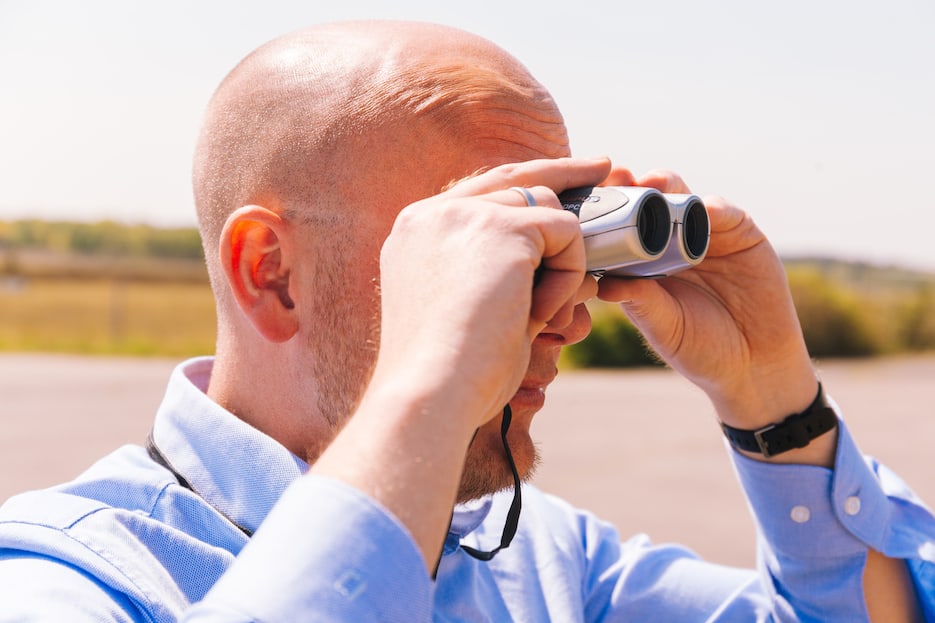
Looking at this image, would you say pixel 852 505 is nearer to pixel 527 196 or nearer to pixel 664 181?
pixel 664 181

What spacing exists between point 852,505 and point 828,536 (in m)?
0.08

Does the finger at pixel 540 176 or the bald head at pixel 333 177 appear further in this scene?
the bald head at pixel 333 177

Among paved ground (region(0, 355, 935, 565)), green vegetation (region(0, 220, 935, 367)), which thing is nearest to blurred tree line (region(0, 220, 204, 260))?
green vegetation (region(0, 220, 935, 367))

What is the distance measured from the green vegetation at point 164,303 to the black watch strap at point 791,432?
16.6 meters

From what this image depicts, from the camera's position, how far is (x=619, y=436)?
10.7 m

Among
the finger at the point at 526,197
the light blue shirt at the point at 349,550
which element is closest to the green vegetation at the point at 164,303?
the light blue shirt at the point at 349,550

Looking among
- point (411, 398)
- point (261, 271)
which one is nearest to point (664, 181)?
point (261, 271)

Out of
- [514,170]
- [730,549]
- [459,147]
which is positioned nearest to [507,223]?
[514,170]

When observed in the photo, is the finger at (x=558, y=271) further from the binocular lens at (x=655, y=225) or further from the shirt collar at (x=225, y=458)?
the shirt collar at (x=225, y=458)

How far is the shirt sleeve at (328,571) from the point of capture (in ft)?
3.38

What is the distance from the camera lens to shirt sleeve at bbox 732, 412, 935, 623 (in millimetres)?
1986

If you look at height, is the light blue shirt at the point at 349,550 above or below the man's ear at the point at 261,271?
below

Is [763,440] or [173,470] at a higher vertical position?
[173,470]

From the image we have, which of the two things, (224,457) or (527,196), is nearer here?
(527,196)
